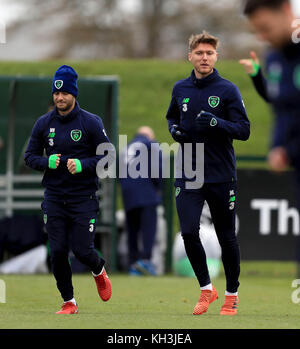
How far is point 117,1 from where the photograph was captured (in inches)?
1613

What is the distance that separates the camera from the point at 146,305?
32.6ft

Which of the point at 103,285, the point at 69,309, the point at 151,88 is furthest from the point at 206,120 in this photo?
the point at 151,88

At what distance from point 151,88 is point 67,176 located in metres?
18.5

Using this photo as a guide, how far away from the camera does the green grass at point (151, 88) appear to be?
24922 millimetres

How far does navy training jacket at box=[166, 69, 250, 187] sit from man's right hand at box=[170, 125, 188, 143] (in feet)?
0.14

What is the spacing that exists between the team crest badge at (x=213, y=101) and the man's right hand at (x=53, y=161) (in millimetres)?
1350

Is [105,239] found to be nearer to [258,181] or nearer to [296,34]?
[258,181]

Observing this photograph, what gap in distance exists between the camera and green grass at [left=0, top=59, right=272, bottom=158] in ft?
81.8

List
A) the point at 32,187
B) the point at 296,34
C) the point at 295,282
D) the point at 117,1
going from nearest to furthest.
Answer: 1. the point at 296,34
2. the point at 295,282
3. the point at 32,187
4. the point at 117,1

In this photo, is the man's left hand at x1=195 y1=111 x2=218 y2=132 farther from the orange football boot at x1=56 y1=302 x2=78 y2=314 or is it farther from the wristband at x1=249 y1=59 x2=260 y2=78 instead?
the orange football boot at x1=56 y1=302 x2=78 y2=314

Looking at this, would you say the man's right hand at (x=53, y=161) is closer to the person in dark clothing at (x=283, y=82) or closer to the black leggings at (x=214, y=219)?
the black leggings at (x=214, y=219)

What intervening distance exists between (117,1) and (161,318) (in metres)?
33.7

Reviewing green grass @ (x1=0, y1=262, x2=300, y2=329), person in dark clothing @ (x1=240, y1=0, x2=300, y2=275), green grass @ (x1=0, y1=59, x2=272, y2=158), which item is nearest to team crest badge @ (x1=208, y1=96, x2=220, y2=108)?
green grass @ (x1=0, y1=262, x2=300, y2=329)
